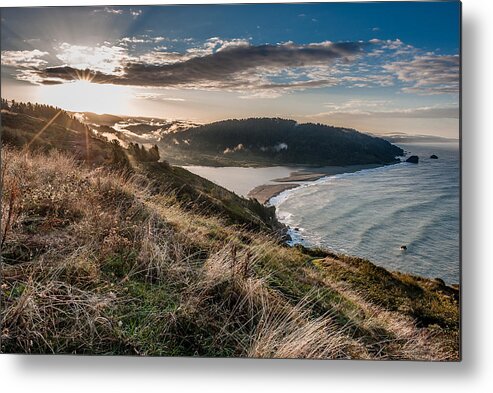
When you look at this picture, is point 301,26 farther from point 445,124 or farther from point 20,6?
point 20,6

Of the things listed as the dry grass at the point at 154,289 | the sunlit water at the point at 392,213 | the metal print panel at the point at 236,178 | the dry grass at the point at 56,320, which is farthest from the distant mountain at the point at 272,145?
the dry grass at the point at 56,320

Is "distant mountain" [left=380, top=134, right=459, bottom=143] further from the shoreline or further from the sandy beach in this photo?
the sandy beach

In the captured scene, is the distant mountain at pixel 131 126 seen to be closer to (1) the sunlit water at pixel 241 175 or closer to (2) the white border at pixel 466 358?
(1) the sunlit water at pixel 241 175

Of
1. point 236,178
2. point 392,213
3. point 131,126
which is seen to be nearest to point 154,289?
point 236,178

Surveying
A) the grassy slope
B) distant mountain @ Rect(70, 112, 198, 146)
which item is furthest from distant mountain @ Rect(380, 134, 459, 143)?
distant mountain @ Rect(70, 112, 198, 146)

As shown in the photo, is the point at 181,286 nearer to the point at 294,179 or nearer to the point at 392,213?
the point at 294,179

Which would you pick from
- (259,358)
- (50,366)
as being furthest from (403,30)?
(50,366)
